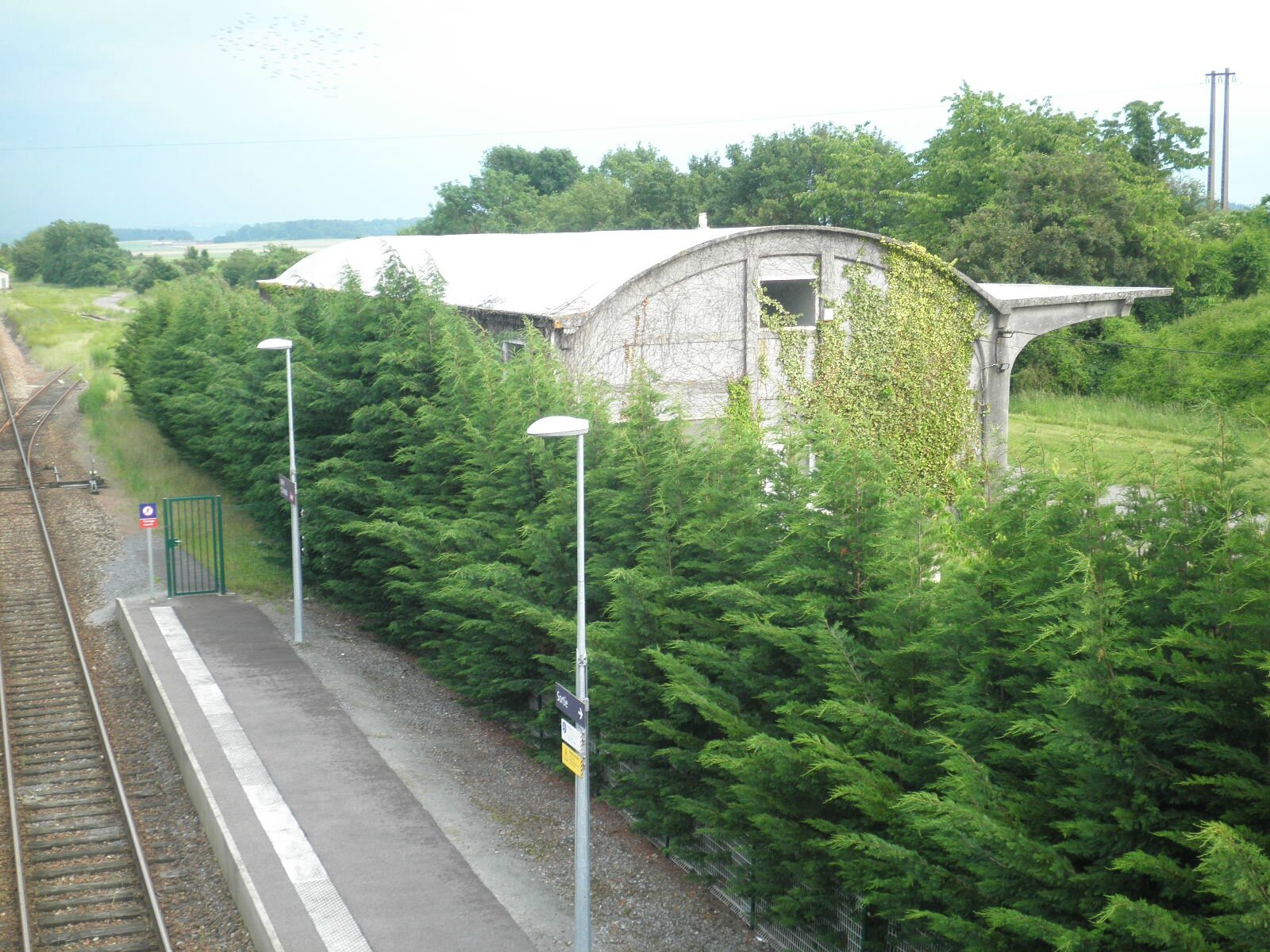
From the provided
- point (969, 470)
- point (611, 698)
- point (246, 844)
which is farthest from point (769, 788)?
point (969, 470)

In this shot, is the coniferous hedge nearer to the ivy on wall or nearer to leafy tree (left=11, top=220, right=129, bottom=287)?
the ivy on wall

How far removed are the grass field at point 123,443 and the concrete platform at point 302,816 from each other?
4715 millimetres

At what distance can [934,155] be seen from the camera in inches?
2046

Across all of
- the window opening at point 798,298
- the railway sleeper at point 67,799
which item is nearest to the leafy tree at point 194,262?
the window opening at point 798,298

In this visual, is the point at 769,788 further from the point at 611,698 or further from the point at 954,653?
the point at 611,698

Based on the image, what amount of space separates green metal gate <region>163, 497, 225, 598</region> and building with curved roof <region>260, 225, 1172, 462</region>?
5.45m

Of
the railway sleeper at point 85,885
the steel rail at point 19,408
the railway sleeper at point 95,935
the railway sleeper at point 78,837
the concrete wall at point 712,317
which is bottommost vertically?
the railway sleeper at point 95,935

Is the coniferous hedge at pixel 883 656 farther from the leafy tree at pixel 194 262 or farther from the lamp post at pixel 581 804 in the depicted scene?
the leafy tree at pixel 194 262

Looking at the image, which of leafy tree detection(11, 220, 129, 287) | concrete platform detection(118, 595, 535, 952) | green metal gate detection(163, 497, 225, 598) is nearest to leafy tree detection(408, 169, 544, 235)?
leafy tree detection(11, 220, 129, 287)

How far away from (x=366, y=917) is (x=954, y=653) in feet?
21.0

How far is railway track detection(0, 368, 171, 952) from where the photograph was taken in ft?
41.3

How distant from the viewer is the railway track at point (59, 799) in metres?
12.6

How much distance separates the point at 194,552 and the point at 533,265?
9.78 meters

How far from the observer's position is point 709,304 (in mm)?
23234
